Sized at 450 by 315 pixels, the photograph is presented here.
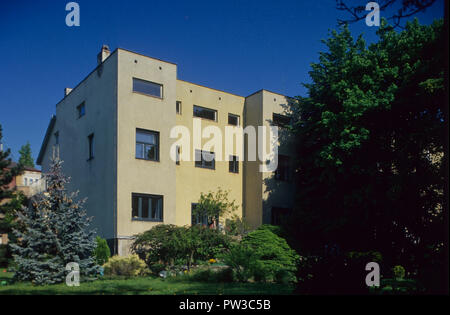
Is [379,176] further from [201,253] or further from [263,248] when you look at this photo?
[201,253]

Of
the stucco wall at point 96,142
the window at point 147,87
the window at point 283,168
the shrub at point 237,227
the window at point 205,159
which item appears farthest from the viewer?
the window at point 283,168

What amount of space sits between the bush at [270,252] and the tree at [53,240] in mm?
5887

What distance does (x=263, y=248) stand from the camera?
58.9 ft

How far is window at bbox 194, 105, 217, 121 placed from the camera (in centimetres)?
2423

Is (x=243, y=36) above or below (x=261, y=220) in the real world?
above

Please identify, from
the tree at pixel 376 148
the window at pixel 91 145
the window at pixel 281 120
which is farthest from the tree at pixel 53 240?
the window at pixel 281 120

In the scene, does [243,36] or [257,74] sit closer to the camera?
[243,36]

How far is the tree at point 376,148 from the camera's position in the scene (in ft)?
57.3

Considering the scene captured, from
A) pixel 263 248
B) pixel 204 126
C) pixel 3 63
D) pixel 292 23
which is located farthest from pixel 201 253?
pixel 3 63

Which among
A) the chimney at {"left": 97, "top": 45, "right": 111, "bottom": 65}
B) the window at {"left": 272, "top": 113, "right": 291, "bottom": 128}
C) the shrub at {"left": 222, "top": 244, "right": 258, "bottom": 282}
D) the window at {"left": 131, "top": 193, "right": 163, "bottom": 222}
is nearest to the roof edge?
the chimney at {"left": 97, "top": 45, "right": 111, "bottom": 65}

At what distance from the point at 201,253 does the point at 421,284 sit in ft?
37.1

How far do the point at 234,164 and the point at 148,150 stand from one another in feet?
20.3

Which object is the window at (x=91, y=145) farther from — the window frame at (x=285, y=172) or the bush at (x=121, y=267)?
the window frame at (x=285, y=172)

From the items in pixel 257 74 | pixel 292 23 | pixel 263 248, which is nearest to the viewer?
pixel 292 23
